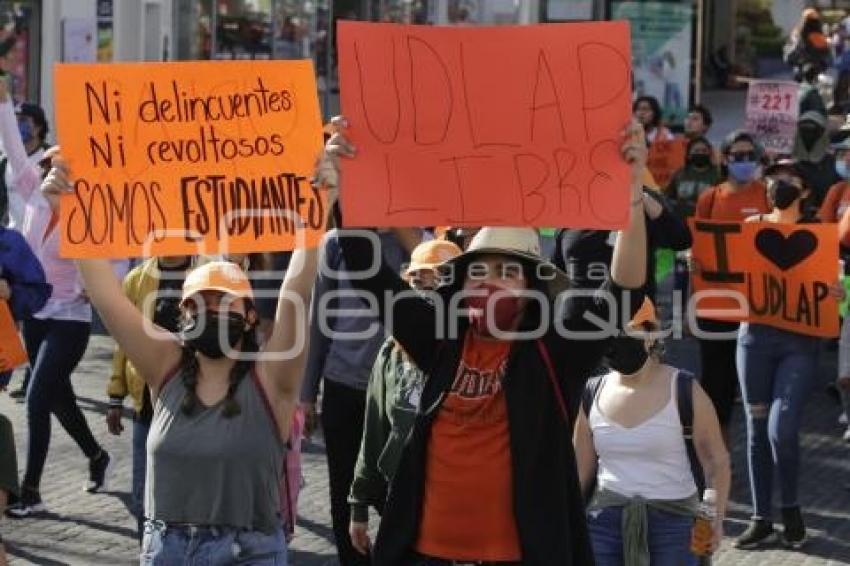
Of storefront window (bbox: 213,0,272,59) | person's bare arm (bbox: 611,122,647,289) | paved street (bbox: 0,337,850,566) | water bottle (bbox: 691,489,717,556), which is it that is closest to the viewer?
person's bare arm (bbox: 611,122,647,289)

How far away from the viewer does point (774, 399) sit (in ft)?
31.1

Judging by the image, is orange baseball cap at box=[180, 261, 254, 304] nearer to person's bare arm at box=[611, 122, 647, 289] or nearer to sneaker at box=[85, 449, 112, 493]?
person's bare arm at box=[611, 122, 647, 289]

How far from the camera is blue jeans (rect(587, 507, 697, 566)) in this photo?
21.9 ft

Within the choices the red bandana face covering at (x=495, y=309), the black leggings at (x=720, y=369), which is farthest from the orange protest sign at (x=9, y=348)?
the black leggings at (x=720, y=369)

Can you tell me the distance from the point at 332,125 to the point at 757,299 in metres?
4.39

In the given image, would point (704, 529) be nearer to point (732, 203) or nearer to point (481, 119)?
point (481, 119)

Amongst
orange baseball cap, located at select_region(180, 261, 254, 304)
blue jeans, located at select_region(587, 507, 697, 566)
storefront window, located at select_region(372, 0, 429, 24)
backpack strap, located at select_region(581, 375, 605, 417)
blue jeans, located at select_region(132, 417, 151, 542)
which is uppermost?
storefront window, located at select_region(372, 0, 429, 24)

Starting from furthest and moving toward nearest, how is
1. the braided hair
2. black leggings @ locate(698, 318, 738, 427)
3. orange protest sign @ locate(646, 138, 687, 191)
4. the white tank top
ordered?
orange protest sign @ locate(646, 138, 687, 191), black leggings @ locate(698, 318, 738, 427), the white tank top, the braided hair

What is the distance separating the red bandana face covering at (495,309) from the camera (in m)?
5.39

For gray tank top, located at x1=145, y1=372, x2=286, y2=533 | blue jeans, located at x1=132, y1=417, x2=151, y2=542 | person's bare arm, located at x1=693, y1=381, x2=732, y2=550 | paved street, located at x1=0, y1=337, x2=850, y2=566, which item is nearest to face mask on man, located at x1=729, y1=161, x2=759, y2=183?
paved street, located at x1=0, y1=337, x2=850, y2=566

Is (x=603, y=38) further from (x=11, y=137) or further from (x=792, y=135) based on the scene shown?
(x=792, y=135)

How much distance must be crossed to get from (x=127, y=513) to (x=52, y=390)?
29.7 inches

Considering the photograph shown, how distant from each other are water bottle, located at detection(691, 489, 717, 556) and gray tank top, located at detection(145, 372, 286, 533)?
1.71 m

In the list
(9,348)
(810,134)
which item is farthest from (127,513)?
(810,134)
